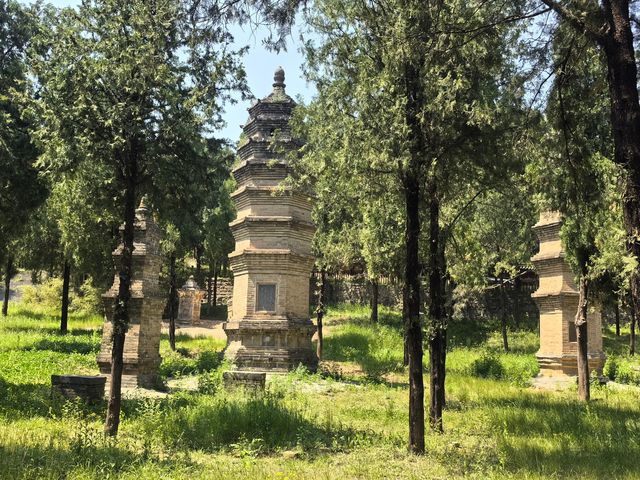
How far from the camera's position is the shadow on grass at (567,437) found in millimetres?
7590

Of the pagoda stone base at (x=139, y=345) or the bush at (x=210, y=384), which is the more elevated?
the pagoda stone base at (x=139, y=345)

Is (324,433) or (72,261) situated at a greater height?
(72,261)

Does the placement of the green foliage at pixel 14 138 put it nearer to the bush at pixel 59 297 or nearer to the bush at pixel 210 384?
the bush at pixel 210 384

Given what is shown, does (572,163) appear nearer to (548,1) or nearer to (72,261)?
(548,1)

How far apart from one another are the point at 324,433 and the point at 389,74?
631 centimetres

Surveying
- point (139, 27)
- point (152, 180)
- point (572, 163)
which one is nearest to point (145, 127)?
point (152, 180)

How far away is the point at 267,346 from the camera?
1803 centimetres

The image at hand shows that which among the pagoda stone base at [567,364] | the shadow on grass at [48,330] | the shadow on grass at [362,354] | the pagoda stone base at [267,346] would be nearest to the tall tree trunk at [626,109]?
the pagoda stone base at [267,346]

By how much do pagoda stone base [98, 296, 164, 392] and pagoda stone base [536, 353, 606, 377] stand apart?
12.8m

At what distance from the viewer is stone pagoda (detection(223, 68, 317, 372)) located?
18000 millimetres

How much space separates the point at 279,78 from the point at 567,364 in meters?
14.3

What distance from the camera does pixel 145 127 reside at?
33.0 feet

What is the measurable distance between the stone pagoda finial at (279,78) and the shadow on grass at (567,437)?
526 inches

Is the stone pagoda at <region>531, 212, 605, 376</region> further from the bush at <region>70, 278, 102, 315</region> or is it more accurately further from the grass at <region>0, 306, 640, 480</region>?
the bush at <region>70, 278, 102, 315</region>
